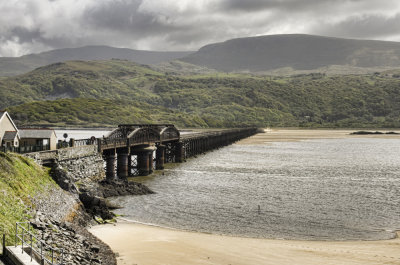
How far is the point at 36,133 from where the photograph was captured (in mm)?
40719

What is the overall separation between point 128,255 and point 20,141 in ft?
74.6

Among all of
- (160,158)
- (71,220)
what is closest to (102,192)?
(71,220)

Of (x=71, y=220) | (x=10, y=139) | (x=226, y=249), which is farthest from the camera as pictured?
(x=10, y=139)

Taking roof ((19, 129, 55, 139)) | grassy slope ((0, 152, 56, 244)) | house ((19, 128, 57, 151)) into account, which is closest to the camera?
grassy slope ((0, 152, 56, 244))

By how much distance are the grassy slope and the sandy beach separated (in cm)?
465

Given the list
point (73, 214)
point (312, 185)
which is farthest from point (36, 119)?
point (73, 214)

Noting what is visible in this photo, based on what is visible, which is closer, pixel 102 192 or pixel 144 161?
pixel 102 192

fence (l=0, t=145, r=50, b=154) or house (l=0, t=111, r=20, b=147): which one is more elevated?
house (l=0, t=111, r=20, b=147)

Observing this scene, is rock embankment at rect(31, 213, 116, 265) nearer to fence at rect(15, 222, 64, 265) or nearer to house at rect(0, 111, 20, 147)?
Result: fence at rect(15, 222, 64, 265)

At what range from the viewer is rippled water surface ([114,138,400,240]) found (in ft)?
101

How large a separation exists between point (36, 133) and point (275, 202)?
23.3 meters

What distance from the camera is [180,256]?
76.8 ft

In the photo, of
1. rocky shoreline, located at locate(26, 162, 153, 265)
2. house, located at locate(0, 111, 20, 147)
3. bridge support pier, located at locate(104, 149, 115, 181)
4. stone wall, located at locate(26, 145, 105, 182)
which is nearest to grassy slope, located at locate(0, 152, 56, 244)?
rocky shoreline, located at locate(26, 162, 153, 265)

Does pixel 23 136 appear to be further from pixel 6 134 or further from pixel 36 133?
pixel 6 134
